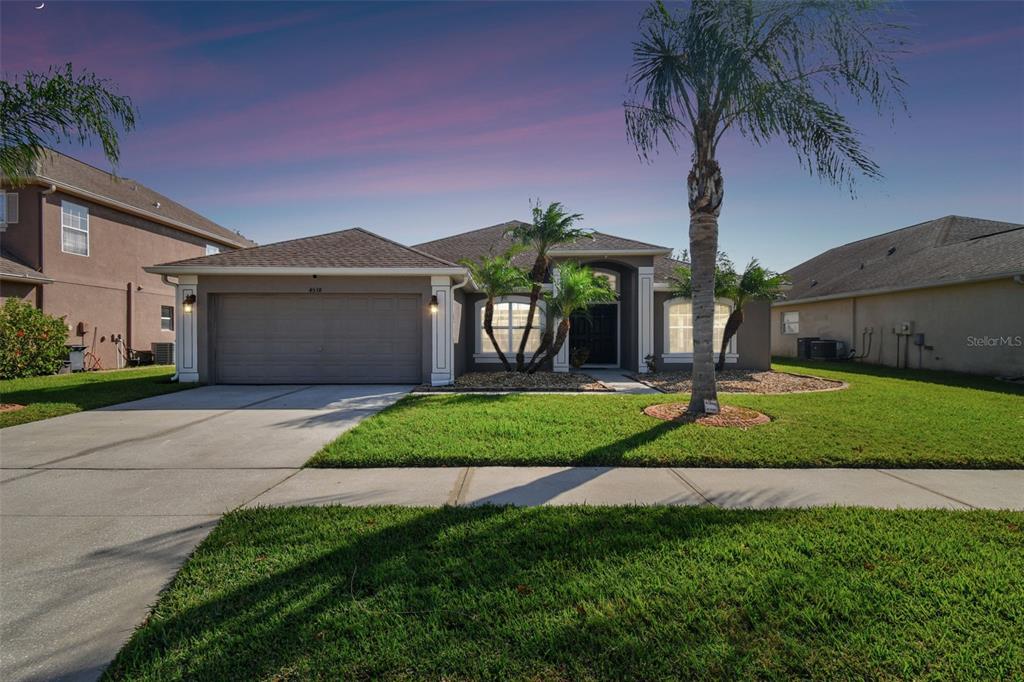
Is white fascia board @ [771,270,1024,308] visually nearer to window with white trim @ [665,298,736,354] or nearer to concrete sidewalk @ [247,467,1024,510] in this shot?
window with white trim @ [665,298,736,354]

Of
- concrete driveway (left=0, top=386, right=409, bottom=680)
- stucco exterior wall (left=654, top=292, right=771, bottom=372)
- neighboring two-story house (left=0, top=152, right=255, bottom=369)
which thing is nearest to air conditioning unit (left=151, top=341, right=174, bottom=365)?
neighboring two-story house (left=0, top=152, right=255, bottom=369)

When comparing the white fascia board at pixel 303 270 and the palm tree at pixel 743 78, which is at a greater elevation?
the palm tree at pixel 743 78

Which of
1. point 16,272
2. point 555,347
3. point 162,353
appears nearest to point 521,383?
point 555,347

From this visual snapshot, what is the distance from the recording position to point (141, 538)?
3262 millimetres

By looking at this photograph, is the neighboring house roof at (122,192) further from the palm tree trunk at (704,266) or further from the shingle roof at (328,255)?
the palm tree trunk at (704,266)

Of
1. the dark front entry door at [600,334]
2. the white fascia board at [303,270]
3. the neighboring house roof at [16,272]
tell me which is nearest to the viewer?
the white fascia board at [303,270]

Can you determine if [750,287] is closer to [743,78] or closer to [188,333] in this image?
[743,78]

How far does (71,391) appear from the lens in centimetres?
1005

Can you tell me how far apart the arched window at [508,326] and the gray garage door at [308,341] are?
285 centimetres

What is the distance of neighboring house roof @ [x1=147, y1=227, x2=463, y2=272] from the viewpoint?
443 inches

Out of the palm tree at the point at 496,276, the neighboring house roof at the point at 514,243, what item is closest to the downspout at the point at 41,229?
the neighboring house roof at the point at 514,243

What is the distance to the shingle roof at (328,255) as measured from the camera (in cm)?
1136

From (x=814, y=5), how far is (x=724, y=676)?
8.62 meters

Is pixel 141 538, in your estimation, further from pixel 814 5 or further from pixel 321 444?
pixel 814 5
